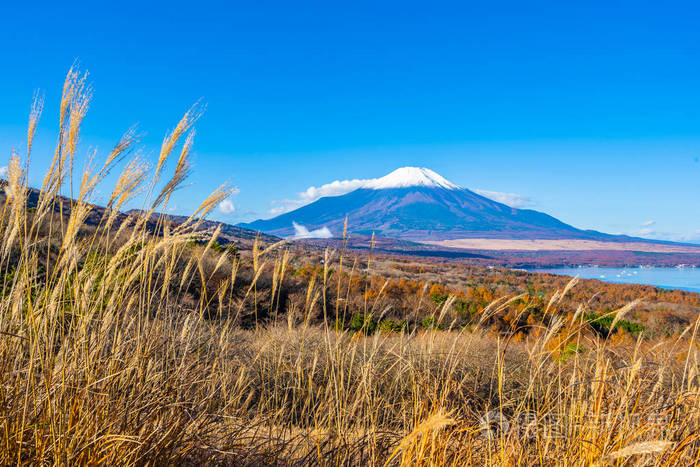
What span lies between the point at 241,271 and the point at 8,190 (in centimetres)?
946

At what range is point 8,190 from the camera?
1.62 meters

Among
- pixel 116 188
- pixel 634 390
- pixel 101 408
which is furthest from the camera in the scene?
pixel 634 390

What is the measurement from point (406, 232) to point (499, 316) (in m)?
165

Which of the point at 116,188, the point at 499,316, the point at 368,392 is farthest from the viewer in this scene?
the point at 499,316

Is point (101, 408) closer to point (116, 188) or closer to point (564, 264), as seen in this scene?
point (116, 188)

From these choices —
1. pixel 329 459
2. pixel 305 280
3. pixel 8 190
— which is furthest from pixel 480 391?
pixel 305 280

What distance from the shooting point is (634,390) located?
187 centimetres

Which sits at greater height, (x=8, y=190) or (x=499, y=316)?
(x=8, y=190)

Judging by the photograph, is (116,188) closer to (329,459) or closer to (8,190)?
(8,190)

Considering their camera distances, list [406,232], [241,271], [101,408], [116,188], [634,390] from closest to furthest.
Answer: [101,408]
[116,188]
[634,390]
[241,271]
[406,232]

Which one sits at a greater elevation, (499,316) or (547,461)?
(547,461)

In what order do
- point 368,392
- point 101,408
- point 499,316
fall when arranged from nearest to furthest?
point 101,408 < point 368,392 < point 499,316

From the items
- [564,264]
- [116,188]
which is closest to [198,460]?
[116,188]

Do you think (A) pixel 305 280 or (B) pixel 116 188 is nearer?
(B) pixel 116 188
